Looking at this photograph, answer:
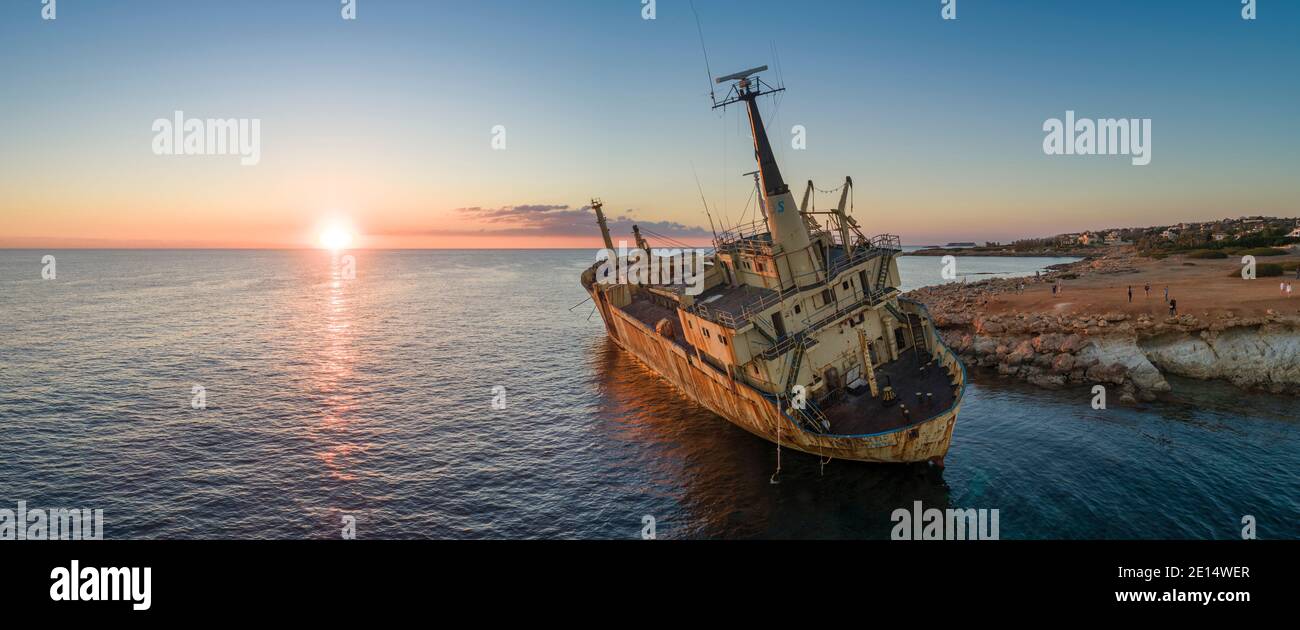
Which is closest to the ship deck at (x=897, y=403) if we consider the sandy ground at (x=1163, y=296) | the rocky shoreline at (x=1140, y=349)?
the rocky shoreline at (x=1140, y=349)

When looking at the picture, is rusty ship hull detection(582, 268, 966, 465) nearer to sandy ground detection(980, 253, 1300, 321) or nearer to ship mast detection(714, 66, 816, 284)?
ship mast detection(714, 66, 816, 284)

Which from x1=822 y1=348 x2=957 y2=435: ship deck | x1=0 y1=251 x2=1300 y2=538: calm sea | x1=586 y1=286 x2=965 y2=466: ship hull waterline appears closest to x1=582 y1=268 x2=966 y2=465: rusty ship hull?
x1=586 y1=286 x2=965 y2=466: ship hull waterline

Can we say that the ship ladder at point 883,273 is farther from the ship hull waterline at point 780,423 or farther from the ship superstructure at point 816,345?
the ship hull waterline at point 780,423

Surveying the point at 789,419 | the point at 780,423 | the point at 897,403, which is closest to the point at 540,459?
the point at 780,423

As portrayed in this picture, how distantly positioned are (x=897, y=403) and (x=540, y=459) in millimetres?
18678

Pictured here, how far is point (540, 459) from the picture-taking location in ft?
109

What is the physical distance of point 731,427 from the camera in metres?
36.0

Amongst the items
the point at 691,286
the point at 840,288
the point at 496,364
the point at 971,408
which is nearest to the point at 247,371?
the point at 496,364

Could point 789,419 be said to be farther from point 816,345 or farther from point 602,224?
point 602,224

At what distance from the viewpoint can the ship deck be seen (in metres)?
27.8

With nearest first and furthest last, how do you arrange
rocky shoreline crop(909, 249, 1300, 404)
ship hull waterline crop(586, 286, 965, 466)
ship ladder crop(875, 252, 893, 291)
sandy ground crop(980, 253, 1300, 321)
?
ship hull waterline crop(586, 286, 965, 466) → ship ladder crop(875, 252, 893, 291) → rocky shoreline crop(909, 249, 1300, 404) → sandy ground crop(980, 253, 1300, 321)

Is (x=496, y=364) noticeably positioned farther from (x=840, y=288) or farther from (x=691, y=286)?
(x=840, y=288)

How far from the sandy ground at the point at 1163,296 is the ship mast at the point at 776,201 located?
32464 mm

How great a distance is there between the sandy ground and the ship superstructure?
2772 cm
